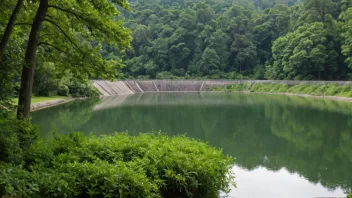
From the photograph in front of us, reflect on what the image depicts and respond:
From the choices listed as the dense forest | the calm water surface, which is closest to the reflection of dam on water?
the calm water surface

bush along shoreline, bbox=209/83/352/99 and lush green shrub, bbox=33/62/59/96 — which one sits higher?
lush green shrub, bbox=33/62/59/96

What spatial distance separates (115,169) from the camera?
639 centimetres

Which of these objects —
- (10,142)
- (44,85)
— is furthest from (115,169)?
(44,85)

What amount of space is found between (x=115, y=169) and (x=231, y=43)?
90.0 meters

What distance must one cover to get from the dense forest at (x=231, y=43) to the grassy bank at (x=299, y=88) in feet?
15.4

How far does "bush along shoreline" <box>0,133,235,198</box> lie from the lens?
17.8 feet

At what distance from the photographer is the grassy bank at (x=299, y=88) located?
47.8 m

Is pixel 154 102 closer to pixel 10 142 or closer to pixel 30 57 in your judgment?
pixel 30 57

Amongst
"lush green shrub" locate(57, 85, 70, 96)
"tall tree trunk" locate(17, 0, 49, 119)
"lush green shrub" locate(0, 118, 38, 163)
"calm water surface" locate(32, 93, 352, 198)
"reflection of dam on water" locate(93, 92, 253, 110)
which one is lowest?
"reflection of dam on water" locate(93, 92, 253, 110)

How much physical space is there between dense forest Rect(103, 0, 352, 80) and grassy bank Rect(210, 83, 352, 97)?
15.4ft

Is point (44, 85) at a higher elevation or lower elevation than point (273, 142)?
higher

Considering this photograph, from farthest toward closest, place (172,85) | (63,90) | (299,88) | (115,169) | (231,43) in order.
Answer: (231,43) < (172,85) < (299,88) < (63,90) < (115,169)

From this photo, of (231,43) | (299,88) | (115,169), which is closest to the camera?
(115,169)

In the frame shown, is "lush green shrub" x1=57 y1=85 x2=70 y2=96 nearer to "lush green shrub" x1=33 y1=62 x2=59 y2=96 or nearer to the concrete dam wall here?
"lush green shrub" x1=33 y1=62 x2=59 y2=96
